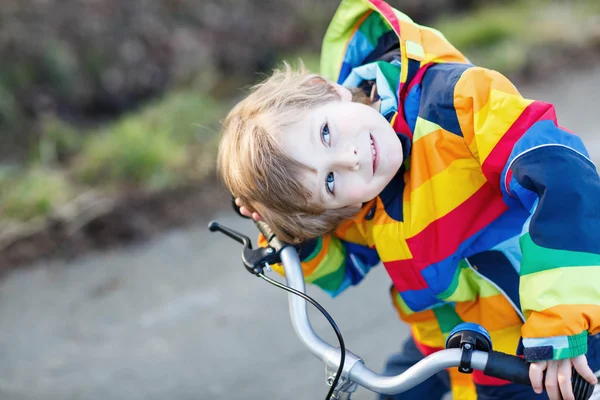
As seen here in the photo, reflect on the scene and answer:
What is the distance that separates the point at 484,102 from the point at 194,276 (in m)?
2.18

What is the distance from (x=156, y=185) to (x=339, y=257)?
214cm

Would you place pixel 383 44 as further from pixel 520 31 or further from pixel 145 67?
pixel 520 31

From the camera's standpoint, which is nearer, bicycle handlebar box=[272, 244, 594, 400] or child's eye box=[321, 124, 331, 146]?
bicycle handlebar box=[272, 244, 594, 400]

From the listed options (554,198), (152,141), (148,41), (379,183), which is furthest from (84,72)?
(554,198)

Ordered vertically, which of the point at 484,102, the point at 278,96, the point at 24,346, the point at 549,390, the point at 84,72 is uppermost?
the point at 84,72

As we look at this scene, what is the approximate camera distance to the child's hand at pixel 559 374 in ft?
4.52

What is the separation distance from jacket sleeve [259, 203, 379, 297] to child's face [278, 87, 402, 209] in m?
0.21

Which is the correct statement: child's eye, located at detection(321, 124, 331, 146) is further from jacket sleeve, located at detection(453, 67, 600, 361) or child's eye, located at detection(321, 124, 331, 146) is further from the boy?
jacket sleeve, located at detection(453, 67, 600, 361)

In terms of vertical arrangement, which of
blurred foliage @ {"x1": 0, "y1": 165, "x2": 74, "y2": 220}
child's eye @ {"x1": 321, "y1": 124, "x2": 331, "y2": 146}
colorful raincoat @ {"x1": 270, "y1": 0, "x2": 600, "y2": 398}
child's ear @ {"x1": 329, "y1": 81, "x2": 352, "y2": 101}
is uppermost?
blurred foliage @ {"x1": 0, "y1": 165, "x2": 74, "y2": 220}

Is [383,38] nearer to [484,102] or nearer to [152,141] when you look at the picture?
[484,102]

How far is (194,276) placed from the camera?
3484 mm

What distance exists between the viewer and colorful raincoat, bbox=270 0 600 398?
141 cm

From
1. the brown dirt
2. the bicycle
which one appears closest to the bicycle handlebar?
the bicycle

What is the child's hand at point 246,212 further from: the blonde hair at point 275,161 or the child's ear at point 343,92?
the child's ear at point 343,92
